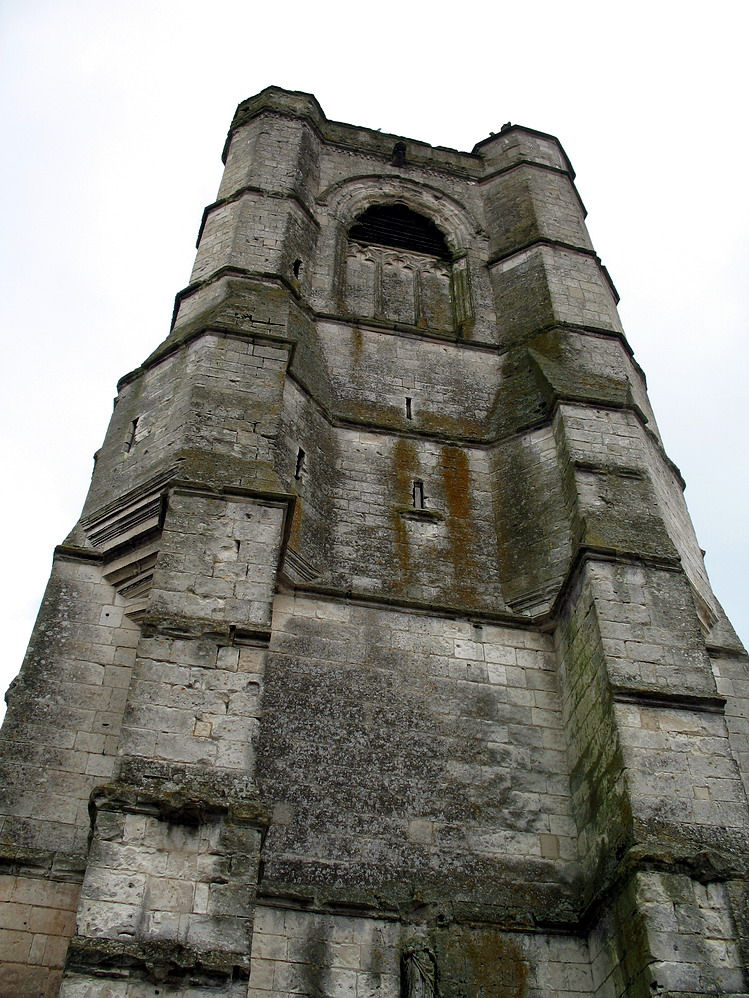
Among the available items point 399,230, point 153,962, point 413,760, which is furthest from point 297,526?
point 399,230

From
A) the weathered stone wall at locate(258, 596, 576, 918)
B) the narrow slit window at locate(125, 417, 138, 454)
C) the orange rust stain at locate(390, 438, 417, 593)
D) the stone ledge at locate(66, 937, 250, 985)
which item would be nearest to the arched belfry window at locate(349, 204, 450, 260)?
the orange rust stain at locate(390, 438, 417, 593)

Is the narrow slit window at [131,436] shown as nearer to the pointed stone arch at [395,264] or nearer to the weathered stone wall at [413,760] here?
the weathered stone wall at [413,760]

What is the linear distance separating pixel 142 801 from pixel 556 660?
151 inches

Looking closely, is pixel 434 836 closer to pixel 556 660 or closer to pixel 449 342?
pixel 556 660

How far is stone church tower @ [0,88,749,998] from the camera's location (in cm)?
588

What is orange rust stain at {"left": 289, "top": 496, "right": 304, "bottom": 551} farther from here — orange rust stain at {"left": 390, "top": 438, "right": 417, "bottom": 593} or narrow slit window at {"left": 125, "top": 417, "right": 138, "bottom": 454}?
narrow slit window at {"left": 125, "top": 417, "right": 138, "bottom": 454}

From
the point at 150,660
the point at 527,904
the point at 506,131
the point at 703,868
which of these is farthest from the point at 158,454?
the point at 506,131

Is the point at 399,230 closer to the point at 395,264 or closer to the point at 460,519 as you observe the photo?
the point at 395,264

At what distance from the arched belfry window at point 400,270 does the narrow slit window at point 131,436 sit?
354 centimetres

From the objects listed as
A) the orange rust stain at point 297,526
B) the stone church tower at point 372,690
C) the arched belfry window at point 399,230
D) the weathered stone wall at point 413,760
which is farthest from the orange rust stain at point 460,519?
the arched belfry window at point 399,230

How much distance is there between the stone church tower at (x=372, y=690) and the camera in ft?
19.3

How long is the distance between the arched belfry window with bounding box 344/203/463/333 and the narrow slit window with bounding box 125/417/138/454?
139 inches

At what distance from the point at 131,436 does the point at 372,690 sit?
374cm

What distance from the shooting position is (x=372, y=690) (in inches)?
307
